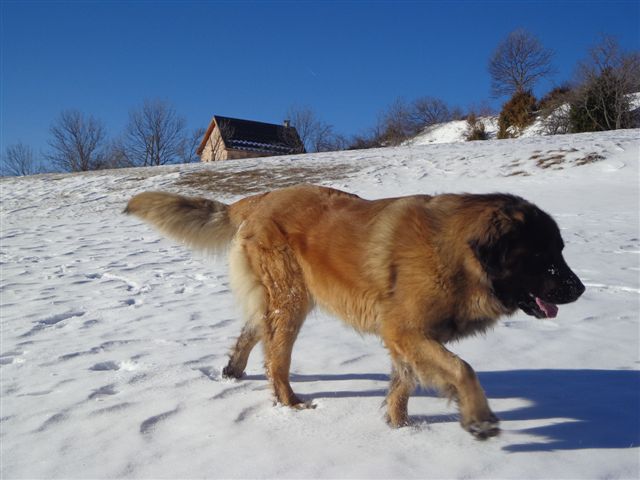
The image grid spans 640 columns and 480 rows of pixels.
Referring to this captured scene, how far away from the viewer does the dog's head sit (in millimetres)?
3070

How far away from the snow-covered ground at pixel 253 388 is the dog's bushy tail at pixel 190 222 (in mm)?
414

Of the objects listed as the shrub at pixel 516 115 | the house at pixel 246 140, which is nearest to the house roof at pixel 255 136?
the house at pixel 246 140

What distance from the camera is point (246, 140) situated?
175 feet

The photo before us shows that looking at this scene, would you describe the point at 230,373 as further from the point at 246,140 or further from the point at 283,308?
the point at 246,140

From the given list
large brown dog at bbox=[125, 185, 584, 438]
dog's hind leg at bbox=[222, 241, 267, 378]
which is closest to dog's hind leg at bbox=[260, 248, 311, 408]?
large brown dog at bbox=[125, 185, 584, 438]

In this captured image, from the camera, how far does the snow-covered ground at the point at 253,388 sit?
2.88m

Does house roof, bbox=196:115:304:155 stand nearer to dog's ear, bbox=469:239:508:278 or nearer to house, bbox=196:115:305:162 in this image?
house, bbox=196:115:305:162

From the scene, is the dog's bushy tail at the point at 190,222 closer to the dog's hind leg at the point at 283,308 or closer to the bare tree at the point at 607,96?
the dog's hind leg at the point at 283,308

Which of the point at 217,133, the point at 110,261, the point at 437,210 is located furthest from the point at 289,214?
the point at 217,133

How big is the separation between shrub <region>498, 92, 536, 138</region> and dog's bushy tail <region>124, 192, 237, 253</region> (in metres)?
34.8

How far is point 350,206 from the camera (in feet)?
12.3

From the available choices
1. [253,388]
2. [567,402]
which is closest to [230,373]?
[253,388]

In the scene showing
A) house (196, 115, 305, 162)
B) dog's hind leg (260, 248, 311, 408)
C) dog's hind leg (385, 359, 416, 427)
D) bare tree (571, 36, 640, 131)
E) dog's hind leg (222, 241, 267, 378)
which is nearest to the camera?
dog's hind leg (385, 359, 416, 427)

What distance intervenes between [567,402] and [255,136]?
52379 millimetres
